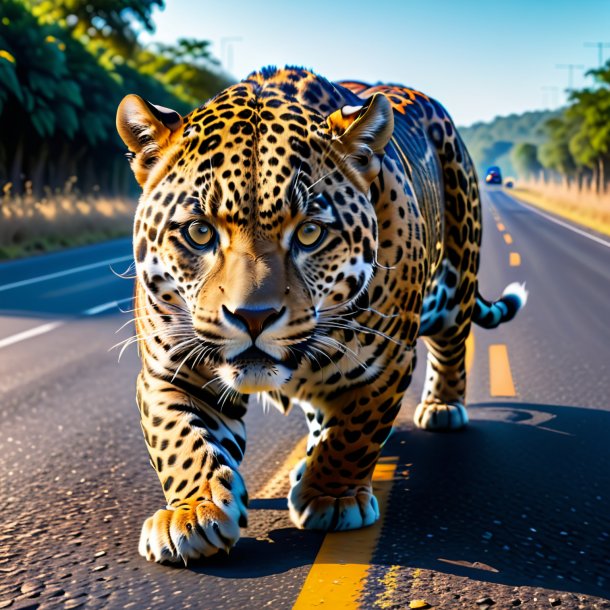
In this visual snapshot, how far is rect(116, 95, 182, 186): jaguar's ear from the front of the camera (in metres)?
3.58

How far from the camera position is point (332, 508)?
404 cm

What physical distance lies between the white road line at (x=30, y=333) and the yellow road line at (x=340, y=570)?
606 centimetres

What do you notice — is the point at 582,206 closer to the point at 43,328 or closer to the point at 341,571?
the point at 43,328

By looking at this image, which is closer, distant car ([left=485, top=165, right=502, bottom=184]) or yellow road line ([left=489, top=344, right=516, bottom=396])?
distant car ([left=485, top=165, right=502, bottom=184])

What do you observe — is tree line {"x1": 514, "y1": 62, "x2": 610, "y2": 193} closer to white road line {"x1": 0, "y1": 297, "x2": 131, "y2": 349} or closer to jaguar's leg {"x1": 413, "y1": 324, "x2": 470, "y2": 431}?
white road line {"x1": 0, "y1": 297, "x2": 131, "y2": 349}

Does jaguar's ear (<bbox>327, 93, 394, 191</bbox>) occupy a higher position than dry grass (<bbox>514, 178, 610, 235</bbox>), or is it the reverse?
jaguar's ear (<bbox>327, 93, 394, 191</bbox>)

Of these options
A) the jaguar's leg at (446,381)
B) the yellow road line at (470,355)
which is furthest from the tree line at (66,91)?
the jaguar's leg at (446,381)

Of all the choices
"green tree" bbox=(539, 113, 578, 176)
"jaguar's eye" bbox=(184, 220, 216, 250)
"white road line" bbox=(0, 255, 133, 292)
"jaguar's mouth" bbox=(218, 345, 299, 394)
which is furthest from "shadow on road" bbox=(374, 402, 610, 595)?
"green tree" bbox=(539, 113, 578, 176)

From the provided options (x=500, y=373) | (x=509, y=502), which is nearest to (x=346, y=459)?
(x=509, y=502)

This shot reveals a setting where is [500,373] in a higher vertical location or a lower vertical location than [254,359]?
lower

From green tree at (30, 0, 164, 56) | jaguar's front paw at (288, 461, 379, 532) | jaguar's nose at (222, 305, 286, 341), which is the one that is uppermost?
green tree at (30, 0, 164, 56)

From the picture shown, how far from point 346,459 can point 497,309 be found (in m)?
2.82

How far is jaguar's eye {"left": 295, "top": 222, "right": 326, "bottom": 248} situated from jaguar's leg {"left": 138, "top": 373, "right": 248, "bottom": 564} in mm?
817

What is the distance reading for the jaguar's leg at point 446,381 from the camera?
5879 millimetres
